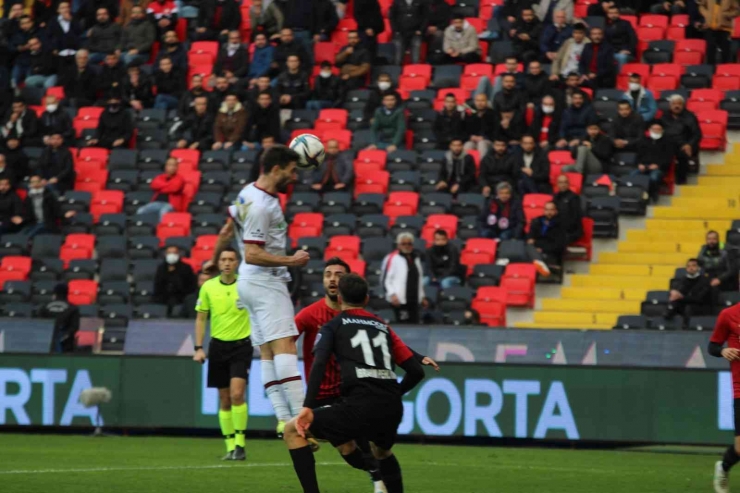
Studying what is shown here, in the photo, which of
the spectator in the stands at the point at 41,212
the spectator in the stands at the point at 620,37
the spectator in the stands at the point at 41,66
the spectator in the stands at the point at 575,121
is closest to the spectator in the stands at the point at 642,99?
the spectator in the stands at the point at 575,121

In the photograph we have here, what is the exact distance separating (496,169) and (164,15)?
8.77 m

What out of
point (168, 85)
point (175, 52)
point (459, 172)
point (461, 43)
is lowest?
point (459, 172)

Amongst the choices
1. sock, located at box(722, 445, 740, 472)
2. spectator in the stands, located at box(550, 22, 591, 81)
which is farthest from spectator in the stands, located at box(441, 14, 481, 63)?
sock, located at box(722, 445, 740, 472)

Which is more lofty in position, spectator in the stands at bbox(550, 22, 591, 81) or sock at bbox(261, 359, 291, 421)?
spectator in the stands at bbox(550, 22, 591, 81)

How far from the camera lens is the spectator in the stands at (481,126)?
22.8 m

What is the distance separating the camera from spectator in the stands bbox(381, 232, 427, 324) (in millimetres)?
19531

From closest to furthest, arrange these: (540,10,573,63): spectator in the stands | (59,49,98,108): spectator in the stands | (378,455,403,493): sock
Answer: (378,455,403,493): sock < (540,10,573,63): spectator in the stands < (59,49,98,108): spectator in the stands

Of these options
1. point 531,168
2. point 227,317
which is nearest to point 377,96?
point 531,168

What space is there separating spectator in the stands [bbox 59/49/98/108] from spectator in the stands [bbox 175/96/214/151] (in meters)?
2.59

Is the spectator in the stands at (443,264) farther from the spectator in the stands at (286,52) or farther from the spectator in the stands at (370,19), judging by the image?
the spectator in the stands at (286,52)

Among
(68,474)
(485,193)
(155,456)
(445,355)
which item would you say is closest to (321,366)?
(68,474)

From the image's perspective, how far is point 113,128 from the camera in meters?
25.2

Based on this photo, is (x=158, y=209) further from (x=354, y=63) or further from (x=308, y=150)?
(x=308, y=150)

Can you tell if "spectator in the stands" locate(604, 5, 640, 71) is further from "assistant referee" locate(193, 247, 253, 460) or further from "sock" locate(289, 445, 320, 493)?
"sock" locate(289, 445, 320, 493)
